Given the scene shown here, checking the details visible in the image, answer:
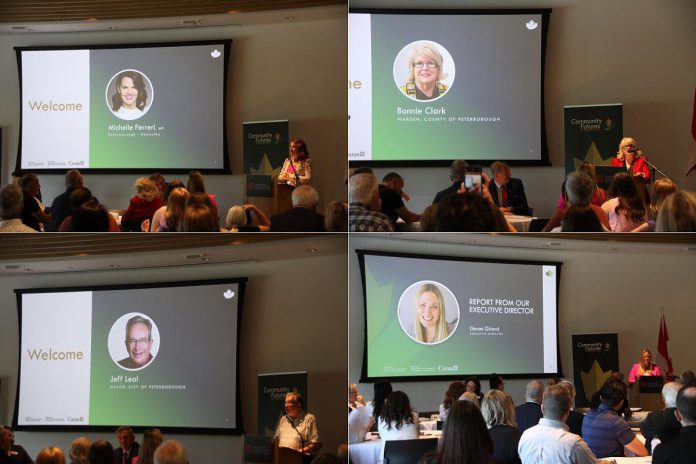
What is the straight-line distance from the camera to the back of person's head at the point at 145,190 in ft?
13.5

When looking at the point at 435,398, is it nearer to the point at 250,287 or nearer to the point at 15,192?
the point at 250,287

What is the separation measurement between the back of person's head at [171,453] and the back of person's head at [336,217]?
1.28 m

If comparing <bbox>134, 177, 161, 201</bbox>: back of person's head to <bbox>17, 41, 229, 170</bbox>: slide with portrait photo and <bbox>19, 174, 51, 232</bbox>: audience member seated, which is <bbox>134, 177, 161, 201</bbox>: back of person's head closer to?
<bbox>17, 41, 229, 170</bbox>: slide with portrait photo

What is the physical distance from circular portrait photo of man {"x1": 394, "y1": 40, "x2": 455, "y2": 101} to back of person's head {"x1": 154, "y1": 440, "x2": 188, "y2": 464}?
2.03 metres

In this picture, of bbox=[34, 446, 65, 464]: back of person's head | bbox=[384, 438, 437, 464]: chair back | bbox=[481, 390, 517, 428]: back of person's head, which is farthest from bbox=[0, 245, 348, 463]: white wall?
bbox=[481, 390, 517, 428]: back of person's head

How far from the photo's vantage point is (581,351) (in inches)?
156

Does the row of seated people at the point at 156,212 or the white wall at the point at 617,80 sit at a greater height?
the white wall at the point at 617,80

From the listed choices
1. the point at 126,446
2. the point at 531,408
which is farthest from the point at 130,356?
the point at 531,408

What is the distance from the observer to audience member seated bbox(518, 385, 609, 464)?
3816 mm

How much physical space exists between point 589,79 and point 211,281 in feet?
6.79

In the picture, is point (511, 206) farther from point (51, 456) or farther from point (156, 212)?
point (51, 456)

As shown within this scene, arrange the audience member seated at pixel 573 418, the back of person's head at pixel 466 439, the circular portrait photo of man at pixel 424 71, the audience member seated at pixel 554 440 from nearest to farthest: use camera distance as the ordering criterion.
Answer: the back of person's head at pixel 466 439, the audience member seated at pixel 554 440, the audience member seated at pixel 573 418, the circular portrait photo of man at pixel 424 71

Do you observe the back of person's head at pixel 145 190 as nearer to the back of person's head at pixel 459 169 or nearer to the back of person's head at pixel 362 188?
the back of person's head at pixel 362 188

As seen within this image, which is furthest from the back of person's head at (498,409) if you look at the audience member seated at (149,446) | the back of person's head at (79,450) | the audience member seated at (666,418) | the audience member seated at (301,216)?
the back of person's head at (79,450)
